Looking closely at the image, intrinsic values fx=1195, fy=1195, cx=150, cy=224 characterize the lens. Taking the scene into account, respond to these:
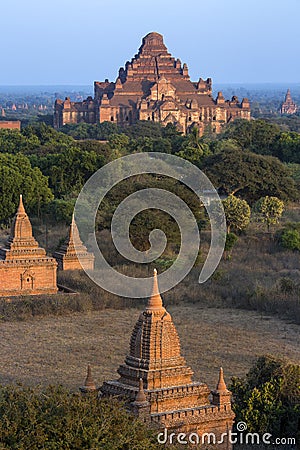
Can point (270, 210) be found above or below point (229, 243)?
above

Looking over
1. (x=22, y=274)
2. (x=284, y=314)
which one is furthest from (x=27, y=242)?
(x=284, y=314)

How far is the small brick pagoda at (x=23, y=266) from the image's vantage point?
1196 inches

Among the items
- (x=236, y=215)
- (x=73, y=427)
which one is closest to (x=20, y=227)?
(x=236, y=215)

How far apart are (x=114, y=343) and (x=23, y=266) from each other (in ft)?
15.8

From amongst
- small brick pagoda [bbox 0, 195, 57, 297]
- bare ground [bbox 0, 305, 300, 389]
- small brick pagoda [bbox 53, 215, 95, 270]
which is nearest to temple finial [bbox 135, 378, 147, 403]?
bare ground [bbox 0, 305, 300, 389]

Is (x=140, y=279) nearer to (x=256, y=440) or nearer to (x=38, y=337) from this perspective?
(x=38, y=337)

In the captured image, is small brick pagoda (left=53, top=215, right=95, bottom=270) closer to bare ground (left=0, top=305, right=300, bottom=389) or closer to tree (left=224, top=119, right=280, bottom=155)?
bare ground (left=0, top=305, right=300, bottom=389)

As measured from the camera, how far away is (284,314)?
29.9 m

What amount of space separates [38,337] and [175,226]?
1220cm

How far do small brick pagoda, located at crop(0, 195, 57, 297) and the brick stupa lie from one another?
14479mm

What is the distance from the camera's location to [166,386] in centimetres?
1589

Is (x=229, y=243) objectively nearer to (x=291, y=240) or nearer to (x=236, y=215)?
(x=291, y=240)

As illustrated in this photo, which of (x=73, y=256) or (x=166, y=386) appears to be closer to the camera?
(x=166, y=386)

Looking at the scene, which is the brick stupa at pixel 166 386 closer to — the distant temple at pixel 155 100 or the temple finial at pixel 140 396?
the temple finial at pixel 140 396
